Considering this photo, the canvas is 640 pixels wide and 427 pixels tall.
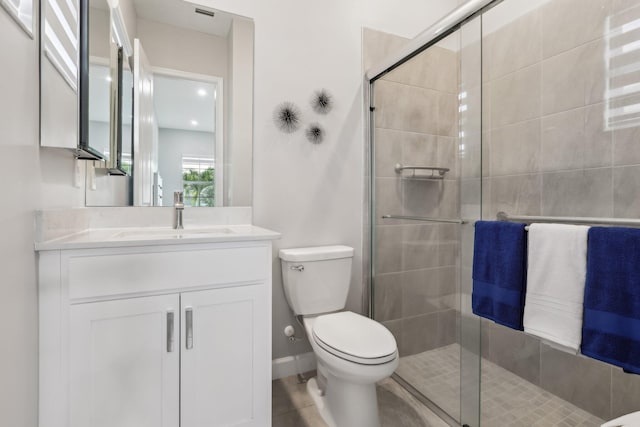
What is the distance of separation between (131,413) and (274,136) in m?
1.43

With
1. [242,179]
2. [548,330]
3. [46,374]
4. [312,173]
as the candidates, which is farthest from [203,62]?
[548,330]

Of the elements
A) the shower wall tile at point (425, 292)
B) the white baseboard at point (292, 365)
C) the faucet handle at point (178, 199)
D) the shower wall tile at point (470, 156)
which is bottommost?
the white baseboard at point (292, 365)

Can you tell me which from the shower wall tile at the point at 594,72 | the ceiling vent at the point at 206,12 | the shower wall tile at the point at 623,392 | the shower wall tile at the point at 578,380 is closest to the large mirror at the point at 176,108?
A: the ceiling vent at the point at 206,12

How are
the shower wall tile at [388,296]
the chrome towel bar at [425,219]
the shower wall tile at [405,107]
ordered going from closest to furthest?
the chrome towel bar at [425,219]
the shower wall tile at [405,107]
the shower wall tile at [388,296]

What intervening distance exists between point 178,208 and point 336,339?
101cm

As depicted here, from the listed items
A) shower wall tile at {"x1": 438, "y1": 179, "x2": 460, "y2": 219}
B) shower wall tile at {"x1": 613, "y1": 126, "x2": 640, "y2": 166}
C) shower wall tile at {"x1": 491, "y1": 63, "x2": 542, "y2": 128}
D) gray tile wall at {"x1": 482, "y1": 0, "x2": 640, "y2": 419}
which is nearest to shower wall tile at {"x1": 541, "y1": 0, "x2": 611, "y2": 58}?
gray tile wall at {"x1": 482, "y1": 0, "x2": 640, "y2": 419}

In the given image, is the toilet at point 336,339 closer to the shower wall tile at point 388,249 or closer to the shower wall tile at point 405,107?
the shower wall tile at point 388,249

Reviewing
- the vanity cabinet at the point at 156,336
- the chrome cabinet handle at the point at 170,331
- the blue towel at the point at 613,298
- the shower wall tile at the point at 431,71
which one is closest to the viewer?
the blue towel at the point at 613,298

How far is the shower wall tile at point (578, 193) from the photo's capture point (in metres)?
1.38

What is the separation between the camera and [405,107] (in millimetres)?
1902

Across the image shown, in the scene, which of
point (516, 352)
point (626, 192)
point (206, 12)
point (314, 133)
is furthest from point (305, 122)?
point (516, 352)

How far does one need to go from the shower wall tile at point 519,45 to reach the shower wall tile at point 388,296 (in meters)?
1.26

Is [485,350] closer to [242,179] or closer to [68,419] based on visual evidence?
[242,179]

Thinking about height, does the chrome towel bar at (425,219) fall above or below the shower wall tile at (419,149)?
below
